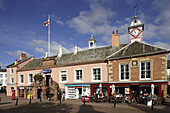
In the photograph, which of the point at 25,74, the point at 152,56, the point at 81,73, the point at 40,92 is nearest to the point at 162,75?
the point at 152,56

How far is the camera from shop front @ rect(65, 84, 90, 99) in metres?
20.8

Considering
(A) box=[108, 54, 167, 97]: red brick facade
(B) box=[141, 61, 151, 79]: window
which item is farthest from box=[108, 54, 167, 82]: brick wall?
(B) box=[141, 61, 151, 79]: window

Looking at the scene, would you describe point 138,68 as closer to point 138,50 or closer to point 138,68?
point 138,68

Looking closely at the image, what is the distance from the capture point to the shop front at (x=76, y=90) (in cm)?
2078

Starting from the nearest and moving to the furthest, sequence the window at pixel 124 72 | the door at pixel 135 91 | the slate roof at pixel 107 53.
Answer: the door at pixel 135 91 → the slate roof at pixel 107 53 → the window at pixel 124 72

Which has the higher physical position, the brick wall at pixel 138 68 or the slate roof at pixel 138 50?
the slate roof at pixel 138 50

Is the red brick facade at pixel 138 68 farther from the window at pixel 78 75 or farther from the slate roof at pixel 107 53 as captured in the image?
the window at pixel 78 75

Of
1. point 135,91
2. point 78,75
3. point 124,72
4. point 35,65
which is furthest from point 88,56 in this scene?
point 35,65

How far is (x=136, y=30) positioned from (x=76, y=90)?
13.5 m

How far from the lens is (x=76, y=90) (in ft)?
71.1

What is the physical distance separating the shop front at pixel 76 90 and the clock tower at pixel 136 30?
1031 cm

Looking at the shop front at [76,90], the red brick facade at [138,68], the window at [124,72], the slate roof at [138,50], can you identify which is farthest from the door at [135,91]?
the shop front at [76,90]

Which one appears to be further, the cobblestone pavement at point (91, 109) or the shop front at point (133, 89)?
the shop front at point (133, 89)

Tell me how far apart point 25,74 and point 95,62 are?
16769 mm
